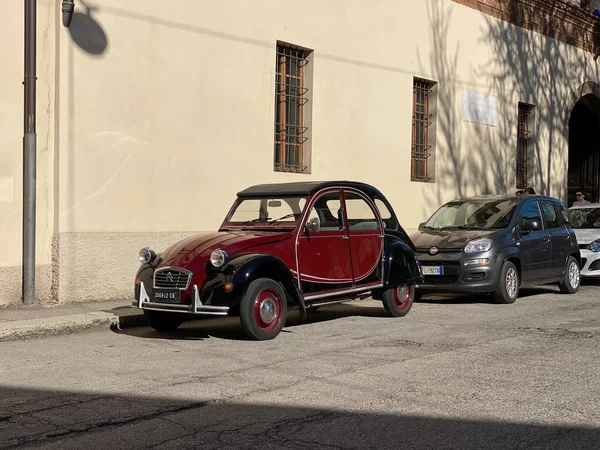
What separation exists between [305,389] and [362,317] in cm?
465

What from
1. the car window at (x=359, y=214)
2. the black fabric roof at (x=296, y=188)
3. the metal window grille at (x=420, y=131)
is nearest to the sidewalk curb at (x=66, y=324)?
the black fabric roof at (x=296, y=188)

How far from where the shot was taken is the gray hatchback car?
12.0m

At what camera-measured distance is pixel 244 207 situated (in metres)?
10.0

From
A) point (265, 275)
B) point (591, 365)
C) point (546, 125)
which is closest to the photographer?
point (591, 365)

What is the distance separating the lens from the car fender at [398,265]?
10.2 m

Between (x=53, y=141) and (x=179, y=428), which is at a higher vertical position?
(x=53, y=141)

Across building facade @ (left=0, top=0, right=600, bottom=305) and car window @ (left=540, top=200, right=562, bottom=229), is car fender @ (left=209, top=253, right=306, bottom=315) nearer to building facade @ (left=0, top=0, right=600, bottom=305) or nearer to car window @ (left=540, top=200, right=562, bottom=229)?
building facade @ (left=0, top=0, right=600, bottom=305)

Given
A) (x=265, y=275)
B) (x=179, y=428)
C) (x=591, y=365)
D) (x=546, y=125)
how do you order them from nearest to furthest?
(x=179, y=428), (x=591, y=365), (x=265, y=275), (x=546, y=125)

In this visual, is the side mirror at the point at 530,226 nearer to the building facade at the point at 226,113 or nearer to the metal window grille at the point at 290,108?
the building facade at the point at 226,113

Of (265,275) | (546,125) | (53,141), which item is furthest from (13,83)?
(546,125)

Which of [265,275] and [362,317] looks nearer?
[265,275]

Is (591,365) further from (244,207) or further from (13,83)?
(13,83)

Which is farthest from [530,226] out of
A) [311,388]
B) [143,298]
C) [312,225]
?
[311,388]

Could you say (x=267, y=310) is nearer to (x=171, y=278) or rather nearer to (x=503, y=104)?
(x=171, y=278)
